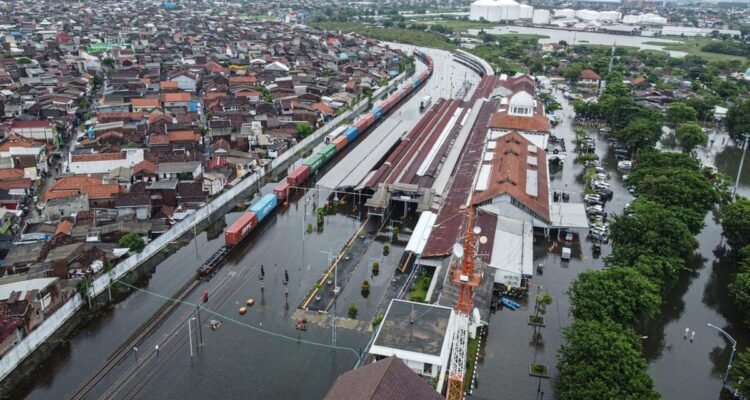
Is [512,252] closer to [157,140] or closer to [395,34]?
[157,140]

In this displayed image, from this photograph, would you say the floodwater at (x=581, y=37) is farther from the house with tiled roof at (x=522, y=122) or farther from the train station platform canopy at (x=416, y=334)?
the train station platform canopy at (x=416, y=334)

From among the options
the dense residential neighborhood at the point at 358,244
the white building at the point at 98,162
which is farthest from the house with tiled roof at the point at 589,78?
the white building at the point at 98,162

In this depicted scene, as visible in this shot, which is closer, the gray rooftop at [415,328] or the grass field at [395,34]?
the gray rooftop at [415,328]

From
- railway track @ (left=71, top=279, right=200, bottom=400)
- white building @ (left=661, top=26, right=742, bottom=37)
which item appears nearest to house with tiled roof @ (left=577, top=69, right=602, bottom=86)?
railway track @ (left=71, top=279, right=200, bottom=400)

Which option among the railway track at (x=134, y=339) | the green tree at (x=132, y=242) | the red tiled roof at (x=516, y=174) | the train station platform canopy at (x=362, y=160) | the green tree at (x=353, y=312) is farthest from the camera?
the train station platform canopy at (x=362, y=160)

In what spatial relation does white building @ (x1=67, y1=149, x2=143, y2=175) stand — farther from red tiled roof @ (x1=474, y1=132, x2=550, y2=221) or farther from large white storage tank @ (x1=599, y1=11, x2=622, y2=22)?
large white storage tank @ (x1=599, y1=11, x2=622, y2=22)

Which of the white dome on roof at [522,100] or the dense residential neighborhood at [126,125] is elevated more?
the white dome on roof at [522,100]

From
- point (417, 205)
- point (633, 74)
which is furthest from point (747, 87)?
point (417, 205)
